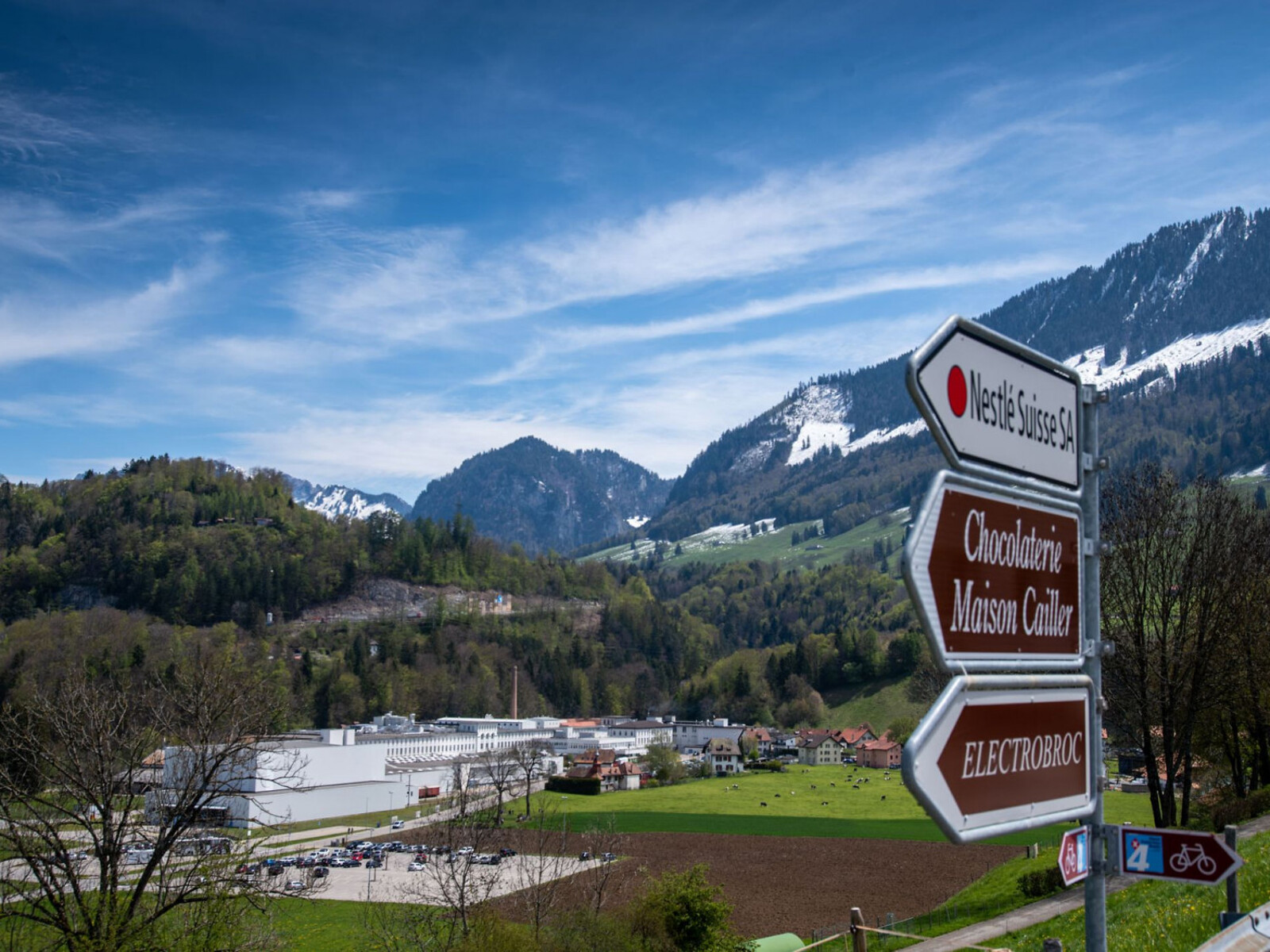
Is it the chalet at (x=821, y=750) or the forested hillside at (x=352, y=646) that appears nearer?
the chalet at (x=821, y=750)

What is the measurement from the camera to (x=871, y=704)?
479 feet

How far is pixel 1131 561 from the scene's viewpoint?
25438mm

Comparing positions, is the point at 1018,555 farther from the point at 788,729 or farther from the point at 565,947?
the point at 788,729

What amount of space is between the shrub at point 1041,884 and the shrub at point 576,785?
77.3 m

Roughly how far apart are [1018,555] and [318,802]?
309 feet

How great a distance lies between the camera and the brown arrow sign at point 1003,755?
3553mm

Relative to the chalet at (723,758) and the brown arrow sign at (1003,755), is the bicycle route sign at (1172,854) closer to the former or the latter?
the brown arrow sign at (1003,755)

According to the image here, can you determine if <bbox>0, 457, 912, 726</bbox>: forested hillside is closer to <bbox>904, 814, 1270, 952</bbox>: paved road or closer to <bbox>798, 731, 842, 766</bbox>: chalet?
<bbox>798, 731, 842, 766</bbox>: chalet

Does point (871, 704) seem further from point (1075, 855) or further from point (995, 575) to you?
point (995, 575)

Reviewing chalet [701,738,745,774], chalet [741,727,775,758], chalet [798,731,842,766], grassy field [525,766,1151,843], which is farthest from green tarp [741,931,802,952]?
chalet [741,727,775,758]

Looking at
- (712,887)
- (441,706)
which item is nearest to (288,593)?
(441,706)

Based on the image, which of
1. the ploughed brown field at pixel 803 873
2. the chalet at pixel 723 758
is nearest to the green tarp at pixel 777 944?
the ploughed brown field at pixel 803 873

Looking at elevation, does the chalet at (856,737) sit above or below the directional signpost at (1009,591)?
below

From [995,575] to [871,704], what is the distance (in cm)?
14959
